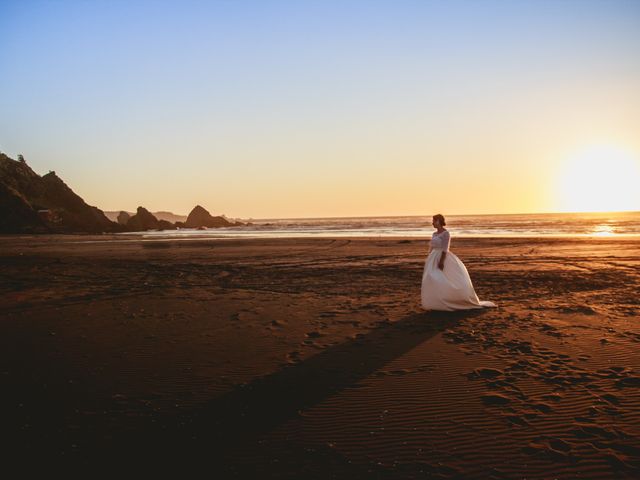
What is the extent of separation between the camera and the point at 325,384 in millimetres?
5785

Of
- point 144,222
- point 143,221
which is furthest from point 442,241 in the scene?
point 143,221

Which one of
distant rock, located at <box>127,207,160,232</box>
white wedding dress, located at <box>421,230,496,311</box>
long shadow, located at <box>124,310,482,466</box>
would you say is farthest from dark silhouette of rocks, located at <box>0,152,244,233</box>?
long shadow, located at <box>124,310,482,466</box>

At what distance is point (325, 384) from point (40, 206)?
61339 millimetres

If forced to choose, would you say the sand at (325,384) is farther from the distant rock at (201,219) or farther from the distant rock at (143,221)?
the distant rock at (201,219)

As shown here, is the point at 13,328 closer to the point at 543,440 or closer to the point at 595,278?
the point at 543,440

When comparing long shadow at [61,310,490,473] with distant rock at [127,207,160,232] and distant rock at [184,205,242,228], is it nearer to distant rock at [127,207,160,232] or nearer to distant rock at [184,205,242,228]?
distant rock at [127,207,160,232]

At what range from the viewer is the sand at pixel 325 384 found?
160 inches

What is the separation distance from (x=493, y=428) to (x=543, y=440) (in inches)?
18.6

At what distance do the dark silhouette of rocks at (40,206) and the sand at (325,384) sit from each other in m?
43.9

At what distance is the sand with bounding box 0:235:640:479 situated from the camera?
407 centimetres

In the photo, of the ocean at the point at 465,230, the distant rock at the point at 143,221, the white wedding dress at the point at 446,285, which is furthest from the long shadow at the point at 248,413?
the distant rock at the point at 143,221

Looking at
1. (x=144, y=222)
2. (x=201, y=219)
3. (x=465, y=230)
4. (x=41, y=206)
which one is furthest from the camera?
(x=201, y=219)

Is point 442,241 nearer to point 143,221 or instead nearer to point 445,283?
point 445,283

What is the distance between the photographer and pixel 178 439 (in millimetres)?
4414
